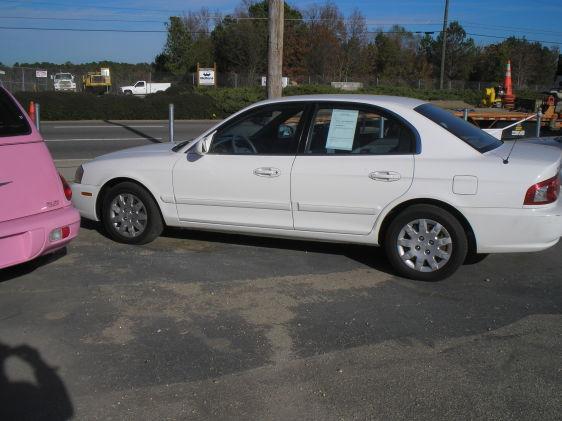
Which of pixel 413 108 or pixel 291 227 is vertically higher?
pixel 413 108

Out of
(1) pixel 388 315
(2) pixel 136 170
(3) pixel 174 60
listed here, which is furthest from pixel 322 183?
(3) pixel 174 60

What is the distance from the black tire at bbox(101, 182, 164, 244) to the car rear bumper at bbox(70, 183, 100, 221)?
12 cm

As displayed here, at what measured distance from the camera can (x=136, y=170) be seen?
6047mm

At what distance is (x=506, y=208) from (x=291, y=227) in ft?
6.05

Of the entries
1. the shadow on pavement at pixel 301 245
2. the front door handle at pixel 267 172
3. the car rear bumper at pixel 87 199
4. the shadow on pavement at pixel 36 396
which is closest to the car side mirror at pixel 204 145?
the front door handle at pixel 267 172

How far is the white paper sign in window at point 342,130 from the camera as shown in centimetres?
538

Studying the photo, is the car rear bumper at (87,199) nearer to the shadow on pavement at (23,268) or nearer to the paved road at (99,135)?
the shadow on pavement at (23,268)

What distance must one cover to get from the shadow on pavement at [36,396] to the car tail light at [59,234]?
1.22 m

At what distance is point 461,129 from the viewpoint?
5.45m

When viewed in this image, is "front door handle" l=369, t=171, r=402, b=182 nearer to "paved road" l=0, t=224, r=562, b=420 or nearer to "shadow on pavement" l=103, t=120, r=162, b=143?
"paved road" l=0, t=224, r=562, b=420

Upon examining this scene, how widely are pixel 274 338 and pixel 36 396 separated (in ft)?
4.98

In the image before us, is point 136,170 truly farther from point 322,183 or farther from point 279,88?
point 279,88

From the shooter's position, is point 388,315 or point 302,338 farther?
point 388,315

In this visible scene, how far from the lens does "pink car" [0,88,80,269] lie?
14.8 ft
